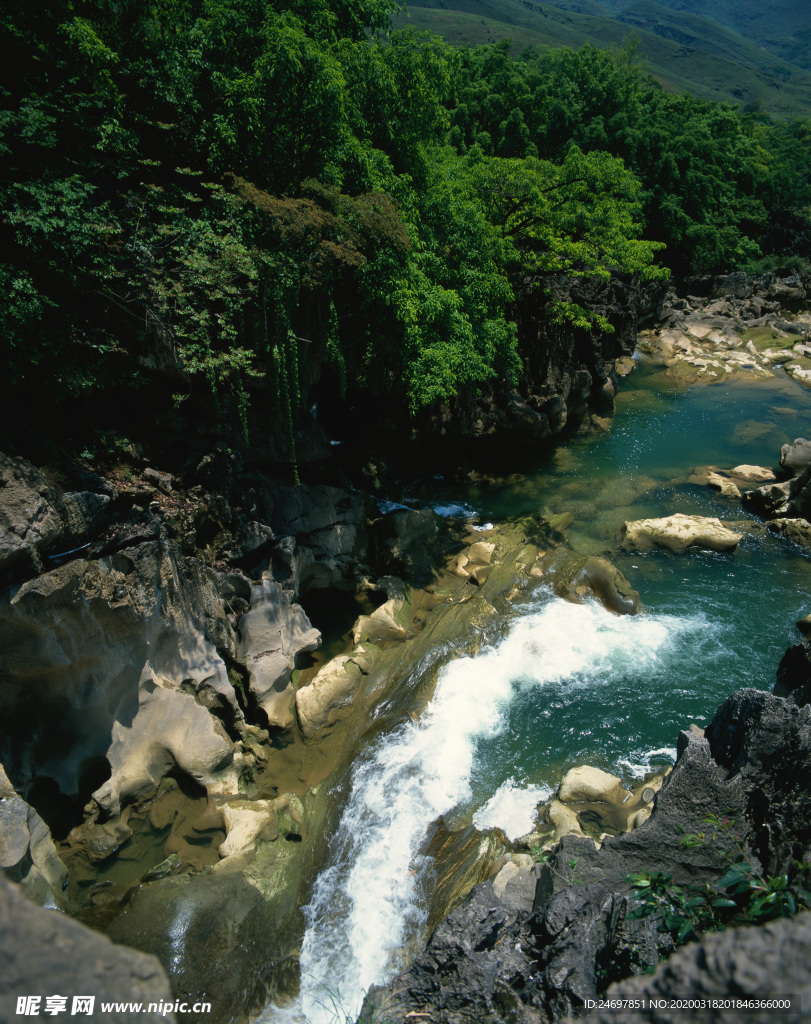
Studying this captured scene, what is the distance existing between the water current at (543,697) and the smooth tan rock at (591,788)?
40cm

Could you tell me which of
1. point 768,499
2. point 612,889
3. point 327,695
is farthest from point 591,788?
point 768,499

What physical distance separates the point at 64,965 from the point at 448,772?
725 cm

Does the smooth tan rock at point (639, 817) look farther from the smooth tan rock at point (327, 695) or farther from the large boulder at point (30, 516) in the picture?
the large boulder at point (30, 516)

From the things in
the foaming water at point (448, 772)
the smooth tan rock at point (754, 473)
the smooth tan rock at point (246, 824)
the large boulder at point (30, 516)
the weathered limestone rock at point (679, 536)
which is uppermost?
the large boulder at point (30, 516)

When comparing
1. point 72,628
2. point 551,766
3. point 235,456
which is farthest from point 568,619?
point 72,628

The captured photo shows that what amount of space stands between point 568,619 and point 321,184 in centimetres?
1011

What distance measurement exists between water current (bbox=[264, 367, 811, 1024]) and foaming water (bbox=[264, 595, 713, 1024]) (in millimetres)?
21

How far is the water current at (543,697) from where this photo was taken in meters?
6.89

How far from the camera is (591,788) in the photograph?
8.35 m

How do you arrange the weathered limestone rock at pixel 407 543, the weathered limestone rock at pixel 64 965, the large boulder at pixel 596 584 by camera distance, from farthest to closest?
the weathered limestone rock at pixel 407 543 < the large boulder at pixel 596 584 < the weathered limestone rock at pixel 64 965

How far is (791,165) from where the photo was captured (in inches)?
1799

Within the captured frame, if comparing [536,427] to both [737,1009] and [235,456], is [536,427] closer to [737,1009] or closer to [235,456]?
[235,456]

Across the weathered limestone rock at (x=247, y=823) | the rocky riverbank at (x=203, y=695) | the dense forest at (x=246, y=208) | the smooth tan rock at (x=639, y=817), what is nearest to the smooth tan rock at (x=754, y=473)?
the dense forest at (x=246, y=208)

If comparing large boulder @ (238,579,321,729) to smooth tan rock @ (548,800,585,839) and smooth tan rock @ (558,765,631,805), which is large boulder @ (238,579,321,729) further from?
smooth tan rock @ (558,765,631,805)
